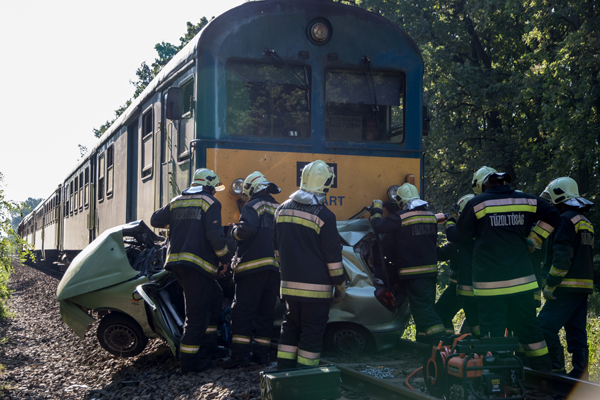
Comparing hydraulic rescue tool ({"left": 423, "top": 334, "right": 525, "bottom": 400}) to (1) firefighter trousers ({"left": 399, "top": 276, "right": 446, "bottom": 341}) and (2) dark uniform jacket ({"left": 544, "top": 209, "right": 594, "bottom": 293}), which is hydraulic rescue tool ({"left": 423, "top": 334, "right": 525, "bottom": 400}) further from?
(1) firefighter trousers ({"left": 399, "top": 276, "right": 446, "bottom": 341})

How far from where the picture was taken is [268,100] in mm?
6117

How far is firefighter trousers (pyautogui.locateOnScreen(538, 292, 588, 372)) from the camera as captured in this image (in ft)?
16.6

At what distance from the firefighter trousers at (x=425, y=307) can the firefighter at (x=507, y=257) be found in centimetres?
69

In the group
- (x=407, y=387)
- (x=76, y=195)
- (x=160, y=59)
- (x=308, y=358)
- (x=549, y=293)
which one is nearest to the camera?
(x=407, y=387)

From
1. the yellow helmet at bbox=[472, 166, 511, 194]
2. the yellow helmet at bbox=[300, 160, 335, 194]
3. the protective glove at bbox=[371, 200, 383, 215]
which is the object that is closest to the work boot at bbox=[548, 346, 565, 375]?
the yellow helmet at bbox=[472, 166, 511, 194]

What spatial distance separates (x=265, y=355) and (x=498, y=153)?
14576 millimetres

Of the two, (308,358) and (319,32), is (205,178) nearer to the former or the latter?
(308,358)

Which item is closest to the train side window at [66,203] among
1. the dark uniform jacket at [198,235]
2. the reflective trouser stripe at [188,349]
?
the dark uniform jacket at [198,235]

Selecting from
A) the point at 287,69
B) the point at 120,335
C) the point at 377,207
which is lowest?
the point at 120,335

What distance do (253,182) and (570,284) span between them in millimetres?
3007

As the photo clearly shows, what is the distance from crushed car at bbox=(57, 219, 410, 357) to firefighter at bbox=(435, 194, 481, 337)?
1.97 ft

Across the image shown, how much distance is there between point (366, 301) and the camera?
17.5 feet

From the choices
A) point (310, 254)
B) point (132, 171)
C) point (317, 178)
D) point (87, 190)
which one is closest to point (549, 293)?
point (310, 254)

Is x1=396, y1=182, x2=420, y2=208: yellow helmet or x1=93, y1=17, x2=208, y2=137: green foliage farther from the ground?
x1=93, y1=17, x2=208, y2=137: green foliage
